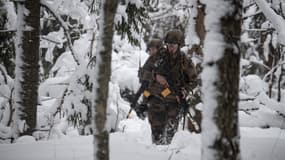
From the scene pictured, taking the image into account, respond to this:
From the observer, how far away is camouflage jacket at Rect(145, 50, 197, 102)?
5355 mm

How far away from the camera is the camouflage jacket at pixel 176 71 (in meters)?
5.36

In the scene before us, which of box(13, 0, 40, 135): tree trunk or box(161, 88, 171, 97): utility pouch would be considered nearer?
box(13, 0, 40, 135): tree trunk

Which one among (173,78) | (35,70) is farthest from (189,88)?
(35,70)

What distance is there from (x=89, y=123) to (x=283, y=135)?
142 inches

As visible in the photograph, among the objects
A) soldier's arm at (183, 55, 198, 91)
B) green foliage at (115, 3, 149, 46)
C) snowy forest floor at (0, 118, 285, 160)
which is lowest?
snowy forest floor at (0, 118, 285, 160)

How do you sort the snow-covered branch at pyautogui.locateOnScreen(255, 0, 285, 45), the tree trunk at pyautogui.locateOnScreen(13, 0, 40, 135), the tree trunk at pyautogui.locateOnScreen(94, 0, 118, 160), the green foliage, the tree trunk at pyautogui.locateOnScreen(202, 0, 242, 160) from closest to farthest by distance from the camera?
the tree trunk at pyautogui.locateOnScreen(202, 0, 242, 160), the tree trunk at pyautogui.locateOnScreen(94, 0, 118, 160), the snow-covered branch at pyautogui.locateOnScreen(255, 0, 285, 45), the green foliage, the tree trunk at pyautogui.locateOnScreen(13, 0, 40, 135)

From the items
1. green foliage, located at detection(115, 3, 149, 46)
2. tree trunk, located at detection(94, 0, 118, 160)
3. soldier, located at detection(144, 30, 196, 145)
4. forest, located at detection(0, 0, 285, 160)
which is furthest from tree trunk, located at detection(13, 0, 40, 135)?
tree trunk, located at detection(94, 0, 118, 160)

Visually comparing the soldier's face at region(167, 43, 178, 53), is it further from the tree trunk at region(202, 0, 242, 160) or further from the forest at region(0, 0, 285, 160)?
the tree trunk at region(202, 0, 242, 160)

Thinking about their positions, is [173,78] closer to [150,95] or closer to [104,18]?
[150,95]

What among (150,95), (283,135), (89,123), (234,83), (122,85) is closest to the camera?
(234,83)

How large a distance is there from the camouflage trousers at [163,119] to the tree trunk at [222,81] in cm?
333

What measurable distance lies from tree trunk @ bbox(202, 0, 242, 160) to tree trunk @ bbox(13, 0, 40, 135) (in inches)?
135

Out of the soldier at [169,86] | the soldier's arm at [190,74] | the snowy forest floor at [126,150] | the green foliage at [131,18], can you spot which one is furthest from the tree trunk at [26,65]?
the soldier's arm at [190,74]

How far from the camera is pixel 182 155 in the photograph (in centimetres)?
362
